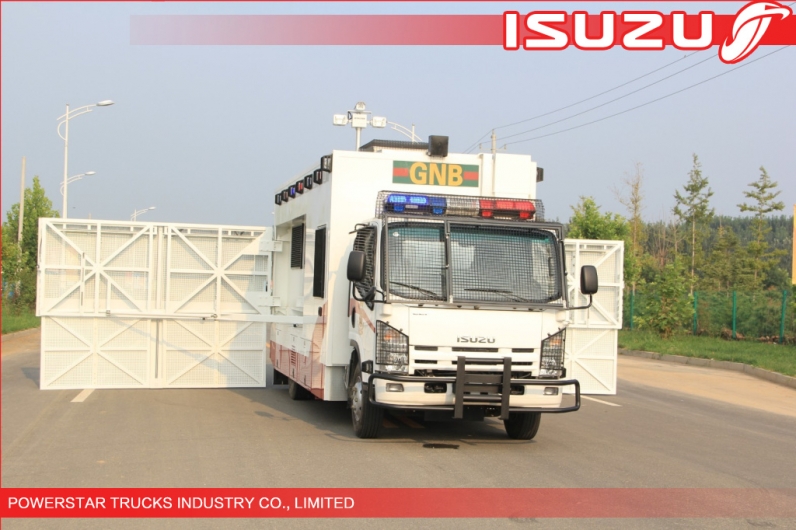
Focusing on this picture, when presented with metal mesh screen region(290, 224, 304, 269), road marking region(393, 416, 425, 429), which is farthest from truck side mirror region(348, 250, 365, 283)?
metal mesh screen region(290, 224, 304, 269)

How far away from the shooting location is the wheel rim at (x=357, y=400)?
9.86 metres

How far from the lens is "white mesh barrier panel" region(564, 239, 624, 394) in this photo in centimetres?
1311

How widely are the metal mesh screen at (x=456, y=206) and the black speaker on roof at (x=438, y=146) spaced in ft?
2.76

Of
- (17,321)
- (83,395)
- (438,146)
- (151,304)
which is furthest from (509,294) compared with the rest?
(17,321)

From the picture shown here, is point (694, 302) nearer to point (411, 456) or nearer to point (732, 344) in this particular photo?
point (732, 344)

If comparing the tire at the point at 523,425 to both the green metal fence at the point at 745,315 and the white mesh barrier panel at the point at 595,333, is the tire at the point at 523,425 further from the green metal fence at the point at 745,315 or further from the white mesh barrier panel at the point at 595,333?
the green metal fence at the point at 745,315

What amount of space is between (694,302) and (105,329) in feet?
74.2

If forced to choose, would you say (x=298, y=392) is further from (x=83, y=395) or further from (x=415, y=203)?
(x=415, y=203)

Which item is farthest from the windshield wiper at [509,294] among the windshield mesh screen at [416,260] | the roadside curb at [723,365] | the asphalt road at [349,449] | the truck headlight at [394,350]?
the roadside curb at [723,365]

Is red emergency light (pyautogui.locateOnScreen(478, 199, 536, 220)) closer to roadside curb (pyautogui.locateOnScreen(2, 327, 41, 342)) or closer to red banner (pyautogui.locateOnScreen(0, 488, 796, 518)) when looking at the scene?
red banner (pyautogui.locateOnScreen(0, 488, 796, 518))

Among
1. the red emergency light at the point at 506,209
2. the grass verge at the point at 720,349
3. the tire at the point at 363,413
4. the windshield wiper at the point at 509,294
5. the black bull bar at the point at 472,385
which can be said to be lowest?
the grass verge at the point at 720,349

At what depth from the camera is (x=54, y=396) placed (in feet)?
45.0

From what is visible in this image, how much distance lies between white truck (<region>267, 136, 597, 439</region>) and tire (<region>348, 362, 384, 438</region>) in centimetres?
2

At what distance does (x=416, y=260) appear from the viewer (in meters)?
9.41
